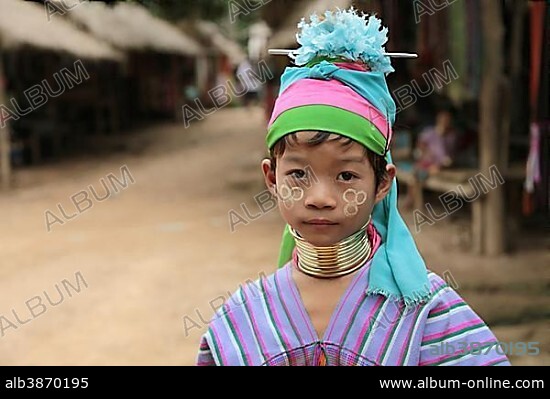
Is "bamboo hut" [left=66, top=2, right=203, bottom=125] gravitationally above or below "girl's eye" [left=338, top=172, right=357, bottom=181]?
above

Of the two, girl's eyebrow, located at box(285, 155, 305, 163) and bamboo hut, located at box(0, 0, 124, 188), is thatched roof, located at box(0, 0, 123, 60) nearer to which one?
bamboo hut, located at box(0, 0, 124, 188)

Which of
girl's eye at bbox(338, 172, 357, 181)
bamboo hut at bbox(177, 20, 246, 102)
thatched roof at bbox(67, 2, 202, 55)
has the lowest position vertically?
girl's eye at bbox(338, 172, 357, 181)

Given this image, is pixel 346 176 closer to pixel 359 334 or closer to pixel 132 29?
pixel 359 334

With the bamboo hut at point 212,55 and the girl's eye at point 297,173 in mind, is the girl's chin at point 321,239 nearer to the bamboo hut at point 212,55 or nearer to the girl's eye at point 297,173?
the girl's eye at point 297,173

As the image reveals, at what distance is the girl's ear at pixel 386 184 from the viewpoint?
155cm

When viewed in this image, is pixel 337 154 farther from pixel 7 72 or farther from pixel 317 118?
pixel 7 72

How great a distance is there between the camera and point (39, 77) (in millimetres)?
13523

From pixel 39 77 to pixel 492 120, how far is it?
10584 millimetres

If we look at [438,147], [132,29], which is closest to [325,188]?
[438,147]

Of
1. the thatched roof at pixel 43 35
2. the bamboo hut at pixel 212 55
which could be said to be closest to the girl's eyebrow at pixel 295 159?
the thatched roof at pixel 43 35

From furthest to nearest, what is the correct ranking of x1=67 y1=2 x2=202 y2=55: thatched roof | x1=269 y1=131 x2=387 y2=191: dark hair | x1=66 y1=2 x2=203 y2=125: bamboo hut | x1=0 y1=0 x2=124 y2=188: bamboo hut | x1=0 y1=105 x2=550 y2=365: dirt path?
1. x1=66 y1=2 x2=203 y2=125: bamboo hut
2. x1=67 y1=2 x2=202 y2=55: thatched roof
3. x1=0 y1=0 x2=124 y2=188: bamboo hut
4. x1=0 y1=105 x2=550 y2=365: dirt path
5. x1=269 y1=131 x2=387 y2=191: dark hair

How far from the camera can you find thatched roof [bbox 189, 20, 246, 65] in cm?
2286

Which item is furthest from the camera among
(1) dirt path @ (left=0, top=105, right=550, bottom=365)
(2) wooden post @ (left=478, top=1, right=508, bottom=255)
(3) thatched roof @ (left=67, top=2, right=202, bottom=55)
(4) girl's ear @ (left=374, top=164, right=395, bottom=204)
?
(3) thatched roof @ (left=67, top=2, right=202, bottom=55)
